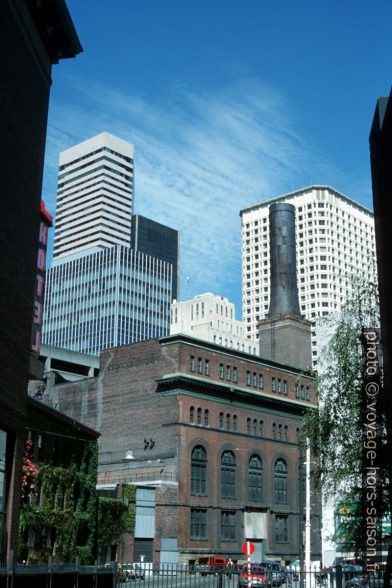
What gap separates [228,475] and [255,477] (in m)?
4.43

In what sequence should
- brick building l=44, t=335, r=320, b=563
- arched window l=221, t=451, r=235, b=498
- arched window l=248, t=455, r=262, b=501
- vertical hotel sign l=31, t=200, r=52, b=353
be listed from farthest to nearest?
arched window l=248, t=455, r=262, b=501 → arched window l=221, t=451, r=235, b=498 → brick building l=44, t=335, r=320, b=563 → vertical hotel sign l=31, t=200, r=52, b=353

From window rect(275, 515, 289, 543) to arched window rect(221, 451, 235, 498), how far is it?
7681 mm

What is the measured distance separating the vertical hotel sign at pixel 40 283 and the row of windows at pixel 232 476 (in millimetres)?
41722

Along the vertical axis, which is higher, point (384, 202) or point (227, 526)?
point (384, 202)

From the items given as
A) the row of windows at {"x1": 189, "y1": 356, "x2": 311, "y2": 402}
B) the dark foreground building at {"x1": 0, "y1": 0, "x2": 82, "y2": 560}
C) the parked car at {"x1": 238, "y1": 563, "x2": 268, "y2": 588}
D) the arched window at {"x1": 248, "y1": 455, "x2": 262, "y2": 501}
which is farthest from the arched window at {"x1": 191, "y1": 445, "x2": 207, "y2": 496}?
the dark foreground building at {"x1": 0, "y1": 0, "x2": 82, "y2": 560}

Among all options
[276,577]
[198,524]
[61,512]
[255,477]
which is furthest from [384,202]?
[255,477]

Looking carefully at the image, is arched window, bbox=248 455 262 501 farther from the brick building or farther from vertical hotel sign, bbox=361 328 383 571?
vertical hotel sign, bbox=361 328 383 571

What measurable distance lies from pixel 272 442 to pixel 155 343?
1678cm

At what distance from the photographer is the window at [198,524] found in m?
73.1

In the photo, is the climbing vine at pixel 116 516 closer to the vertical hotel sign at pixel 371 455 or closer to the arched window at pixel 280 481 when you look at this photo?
the arched window at pixel 280 481

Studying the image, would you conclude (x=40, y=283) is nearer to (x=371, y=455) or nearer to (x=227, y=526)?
(x=371, y=455)

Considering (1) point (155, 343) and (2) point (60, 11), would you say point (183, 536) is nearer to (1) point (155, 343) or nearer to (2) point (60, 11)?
(1) point (155, 343)

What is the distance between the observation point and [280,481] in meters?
85.4

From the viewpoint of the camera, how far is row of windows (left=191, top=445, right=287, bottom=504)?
75.0 m
